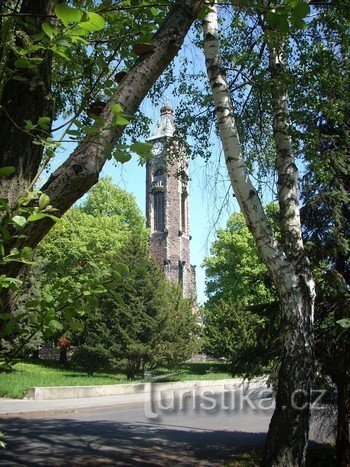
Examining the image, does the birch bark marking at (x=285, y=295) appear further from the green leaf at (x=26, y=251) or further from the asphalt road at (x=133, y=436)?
the green leaf at (x=26, y=251)

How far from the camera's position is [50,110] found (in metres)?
2.31

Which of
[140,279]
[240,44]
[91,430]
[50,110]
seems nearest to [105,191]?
[140,279]

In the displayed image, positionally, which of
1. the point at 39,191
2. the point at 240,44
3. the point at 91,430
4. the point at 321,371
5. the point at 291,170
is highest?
the point at 240,44

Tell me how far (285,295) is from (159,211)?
64.5m

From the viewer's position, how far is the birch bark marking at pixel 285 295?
5.06 metres

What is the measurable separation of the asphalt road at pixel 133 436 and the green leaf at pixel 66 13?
809cm

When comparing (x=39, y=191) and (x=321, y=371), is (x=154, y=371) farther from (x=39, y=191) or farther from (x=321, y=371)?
(x=39, y=191)

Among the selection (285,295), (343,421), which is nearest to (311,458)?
(343,421)

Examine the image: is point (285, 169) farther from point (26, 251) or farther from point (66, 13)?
point (66, 13)

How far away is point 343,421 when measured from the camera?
25.6ft

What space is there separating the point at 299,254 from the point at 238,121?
321 cm

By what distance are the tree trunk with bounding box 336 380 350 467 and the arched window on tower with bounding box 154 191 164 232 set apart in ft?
199

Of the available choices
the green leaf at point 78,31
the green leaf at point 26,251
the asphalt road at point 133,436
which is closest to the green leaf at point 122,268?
the green leaf at point 26,251

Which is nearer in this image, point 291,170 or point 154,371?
point 291,170
